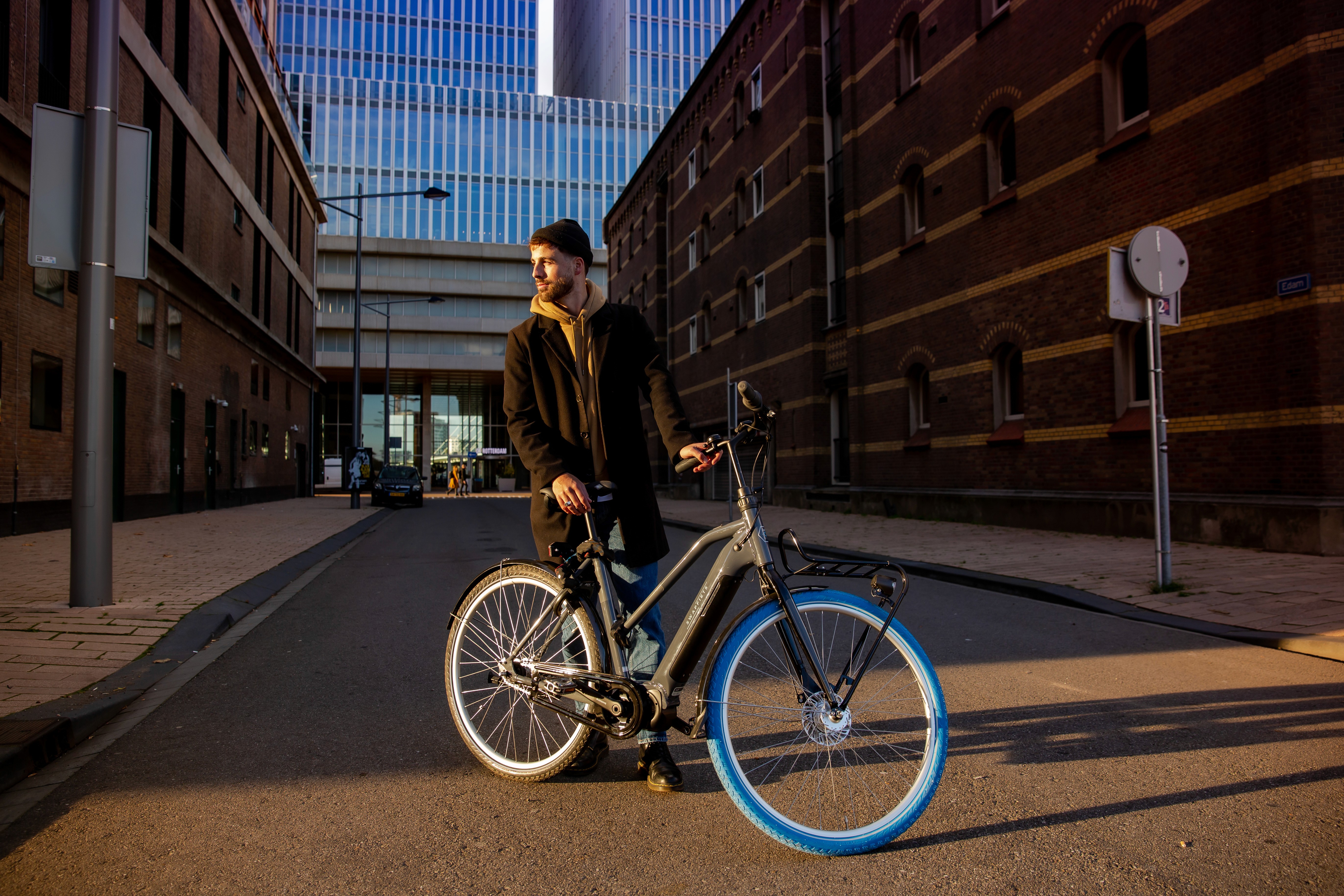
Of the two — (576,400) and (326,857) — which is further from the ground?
(576,400)

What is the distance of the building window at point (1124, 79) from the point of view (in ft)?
38.9

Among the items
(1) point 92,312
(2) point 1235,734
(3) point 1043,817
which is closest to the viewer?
(3) point 1043,817

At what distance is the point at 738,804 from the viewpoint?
2348 millimetres

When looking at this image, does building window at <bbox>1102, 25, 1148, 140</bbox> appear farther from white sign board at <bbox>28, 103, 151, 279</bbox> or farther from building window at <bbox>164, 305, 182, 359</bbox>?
building window at <bbox>164, 305, 182, 359</bbox>

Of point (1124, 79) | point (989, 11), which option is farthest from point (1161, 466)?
point (989, 11)

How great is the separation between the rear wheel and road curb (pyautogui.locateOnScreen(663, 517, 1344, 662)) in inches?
35.3

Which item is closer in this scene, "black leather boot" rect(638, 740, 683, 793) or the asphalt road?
the asphalt road

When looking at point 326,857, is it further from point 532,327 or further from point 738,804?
point 532,327

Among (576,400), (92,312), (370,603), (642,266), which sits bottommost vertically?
(370,603)

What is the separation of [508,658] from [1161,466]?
252 inches

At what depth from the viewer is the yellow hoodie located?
311 cm

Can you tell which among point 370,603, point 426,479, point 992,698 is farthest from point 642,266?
point 992,698

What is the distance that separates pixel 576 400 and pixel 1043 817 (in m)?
2.13

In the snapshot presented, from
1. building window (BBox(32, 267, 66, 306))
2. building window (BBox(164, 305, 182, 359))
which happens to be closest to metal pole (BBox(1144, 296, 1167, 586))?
building window (BBox(32, 267, 66, 306))
